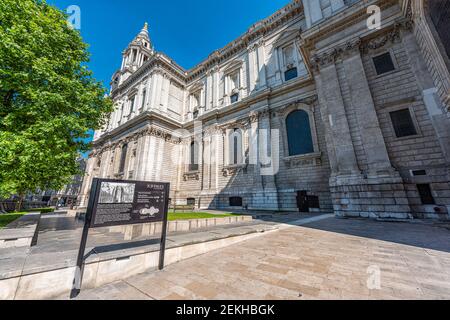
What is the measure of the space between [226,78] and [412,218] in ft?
74.1

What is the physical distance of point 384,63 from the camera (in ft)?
37.4

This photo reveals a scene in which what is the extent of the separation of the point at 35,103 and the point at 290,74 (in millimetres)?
19996

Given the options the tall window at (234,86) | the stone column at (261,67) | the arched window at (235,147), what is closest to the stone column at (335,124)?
the stone column at (261,67)

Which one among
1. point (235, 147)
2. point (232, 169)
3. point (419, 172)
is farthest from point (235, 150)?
point (419, 172)

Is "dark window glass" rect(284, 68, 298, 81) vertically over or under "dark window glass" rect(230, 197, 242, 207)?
over

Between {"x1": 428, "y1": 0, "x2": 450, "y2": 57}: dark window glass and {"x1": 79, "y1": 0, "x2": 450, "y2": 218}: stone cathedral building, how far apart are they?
0.14 feet

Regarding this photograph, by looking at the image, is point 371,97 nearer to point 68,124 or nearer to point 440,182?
Answer: point 440,182

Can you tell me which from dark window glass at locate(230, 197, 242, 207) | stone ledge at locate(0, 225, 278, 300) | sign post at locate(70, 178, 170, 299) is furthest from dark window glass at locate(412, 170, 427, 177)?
dark window glass at locate(230, 197, 242, 207)

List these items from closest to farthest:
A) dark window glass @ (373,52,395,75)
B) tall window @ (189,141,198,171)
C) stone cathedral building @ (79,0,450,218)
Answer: stone cathedral building @ (79,0,450,218)
dark window glass @ (373,52,395,75)
tall window @ (189,141,198,171)

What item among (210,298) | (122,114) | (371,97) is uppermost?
(122,114)

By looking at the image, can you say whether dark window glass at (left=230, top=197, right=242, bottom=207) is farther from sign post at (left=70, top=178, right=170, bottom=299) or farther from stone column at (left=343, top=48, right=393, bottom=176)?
sign post at (left=70, top=178, right=170, bottom=299)

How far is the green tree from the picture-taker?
20.1ft
